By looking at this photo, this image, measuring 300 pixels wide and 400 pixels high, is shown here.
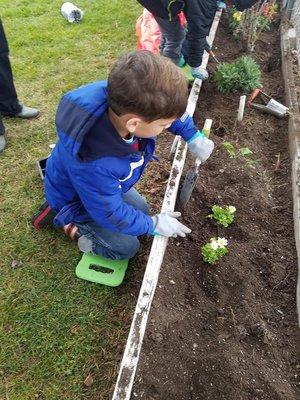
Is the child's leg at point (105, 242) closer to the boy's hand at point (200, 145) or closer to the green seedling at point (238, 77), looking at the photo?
the boy's hand at point (200, 145)

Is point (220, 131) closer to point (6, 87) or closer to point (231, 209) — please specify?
point (231, 209)

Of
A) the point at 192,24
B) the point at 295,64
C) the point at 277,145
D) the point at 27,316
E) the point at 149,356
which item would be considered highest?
the point at 192,24

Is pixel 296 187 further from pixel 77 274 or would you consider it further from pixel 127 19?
pixel 127 19

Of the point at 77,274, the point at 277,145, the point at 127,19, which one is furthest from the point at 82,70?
the point at 77,274

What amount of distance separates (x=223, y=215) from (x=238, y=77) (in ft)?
5.75

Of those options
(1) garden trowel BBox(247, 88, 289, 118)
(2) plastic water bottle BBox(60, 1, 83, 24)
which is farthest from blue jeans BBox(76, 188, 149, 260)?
(2) plastic water bottle BBox(60, 1, 83, 24)

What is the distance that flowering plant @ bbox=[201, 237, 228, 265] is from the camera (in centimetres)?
246

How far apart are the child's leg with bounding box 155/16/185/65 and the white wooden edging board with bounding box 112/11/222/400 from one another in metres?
1.48

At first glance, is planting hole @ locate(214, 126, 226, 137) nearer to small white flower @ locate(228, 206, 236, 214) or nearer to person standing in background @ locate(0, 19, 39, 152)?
small white flower @ locate(228, 206, 236, 214)

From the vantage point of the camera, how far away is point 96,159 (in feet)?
6.12

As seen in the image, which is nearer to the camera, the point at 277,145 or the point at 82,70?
the point at 277,145

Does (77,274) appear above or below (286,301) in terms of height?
below

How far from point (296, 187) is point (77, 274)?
174 centimetres

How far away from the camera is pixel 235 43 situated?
4895 millimetres
